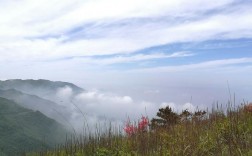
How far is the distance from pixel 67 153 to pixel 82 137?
905 mm

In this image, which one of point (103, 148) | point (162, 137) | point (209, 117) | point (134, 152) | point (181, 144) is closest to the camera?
point (181, 144)

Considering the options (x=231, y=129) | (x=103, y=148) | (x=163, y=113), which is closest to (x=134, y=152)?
(x=103, y=148)

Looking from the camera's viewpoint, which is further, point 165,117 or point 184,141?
point 165,117

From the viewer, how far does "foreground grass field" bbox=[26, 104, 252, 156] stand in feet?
30.5

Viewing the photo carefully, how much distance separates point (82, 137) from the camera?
1287 cm

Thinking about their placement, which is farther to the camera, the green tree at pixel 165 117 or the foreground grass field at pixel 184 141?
the green tree at pixel 165 117

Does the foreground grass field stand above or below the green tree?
below

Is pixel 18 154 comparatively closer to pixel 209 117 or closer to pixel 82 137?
pixel 82 137

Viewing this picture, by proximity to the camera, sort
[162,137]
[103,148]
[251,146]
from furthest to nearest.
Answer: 1. [162,137]
2. [103,148]
3. [251,146]

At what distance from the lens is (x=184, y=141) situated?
9.84m

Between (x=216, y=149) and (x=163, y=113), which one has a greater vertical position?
(x=163, y=113)

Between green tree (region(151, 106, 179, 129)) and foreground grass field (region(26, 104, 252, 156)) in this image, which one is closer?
foreground grass field (region(26, 104, 252, 156))

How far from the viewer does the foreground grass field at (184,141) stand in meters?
9.30

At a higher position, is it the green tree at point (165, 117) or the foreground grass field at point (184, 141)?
the green tree at point (165, 117)
